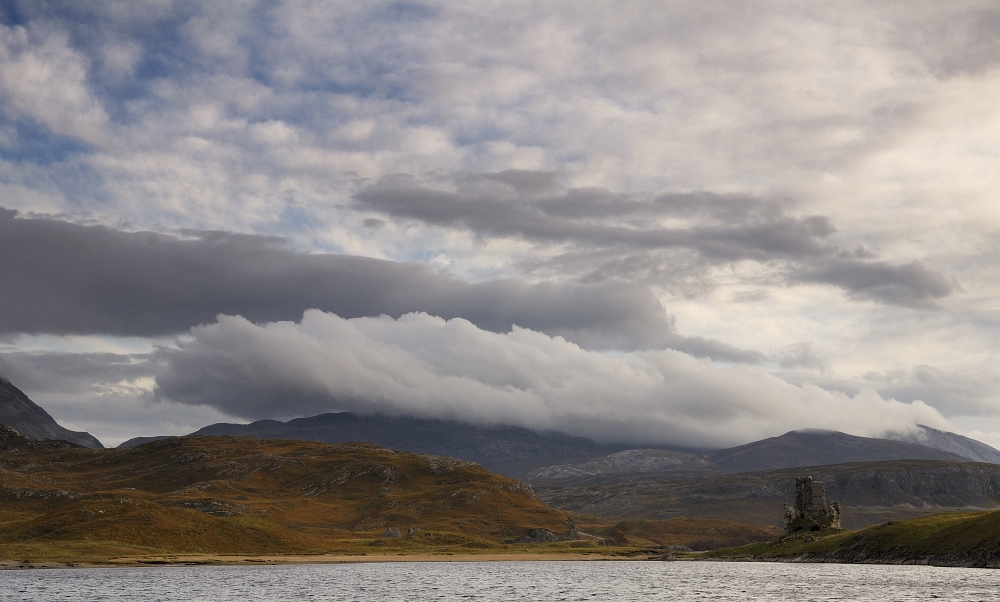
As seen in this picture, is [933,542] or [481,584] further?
[933,542]

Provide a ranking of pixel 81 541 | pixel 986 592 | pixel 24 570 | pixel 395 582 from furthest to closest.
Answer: pixel 81 541, pixel 24 570, pixel 395 582, pixel 986 592

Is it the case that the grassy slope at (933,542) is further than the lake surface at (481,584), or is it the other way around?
the grassy slope at (933,542)

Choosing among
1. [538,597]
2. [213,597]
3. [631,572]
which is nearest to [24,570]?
[213,597]

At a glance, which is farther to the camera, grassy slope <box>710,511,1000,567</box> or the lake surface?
grassy slope <box>710,511,1000,567</box>

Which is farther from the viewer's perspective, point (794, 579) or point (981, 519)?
point (981, 519)

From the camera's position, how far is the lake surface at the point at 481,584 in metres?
114

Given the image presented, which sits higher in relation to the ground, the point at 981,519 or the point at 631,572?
the point at 981,519

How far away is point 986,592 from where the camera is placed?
104 meters

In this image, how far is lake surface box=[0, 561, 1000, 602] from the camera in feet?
373

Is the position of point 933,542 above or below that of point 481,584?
above

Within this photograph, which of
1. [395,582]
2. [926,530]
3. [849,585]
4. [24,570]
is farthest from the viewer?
[926,530]

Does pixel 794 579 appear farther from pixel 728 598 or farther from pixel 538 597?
pixel 538 597

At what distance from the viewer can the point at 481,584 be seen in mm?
143875

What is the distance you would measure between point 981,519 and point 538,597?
9970 cm
